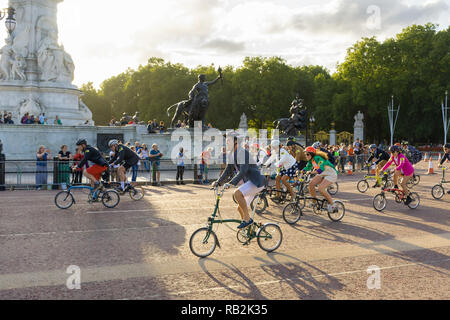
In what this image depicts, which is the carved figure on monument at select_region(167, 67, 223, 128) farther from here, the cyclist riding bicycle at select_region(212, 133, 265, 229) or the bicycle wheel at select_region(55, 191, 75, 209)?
the cyclist riding bicycle at select_region(212, 133, 265, 229)

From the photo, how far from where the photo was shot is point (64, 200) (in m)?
12.3

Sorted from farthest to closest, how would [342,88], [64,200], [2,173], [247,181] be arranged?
1. [342,88]
2. [2,173]
3. [64,200]
4. [247,181]

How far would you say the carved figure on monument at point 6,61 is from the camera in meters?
29.7

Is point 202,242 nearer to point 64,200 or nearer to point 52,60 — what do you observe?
point 64,200

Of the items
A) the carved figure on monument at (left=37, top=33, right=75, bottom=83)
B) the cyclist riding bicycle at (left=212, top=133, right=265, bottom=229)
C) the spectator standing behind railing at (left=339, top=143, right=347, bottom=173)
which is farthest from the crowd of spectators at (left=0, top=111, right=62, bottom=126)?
the cyclist riding bicycle at (left=212, top=133, right=265, bottom=229)

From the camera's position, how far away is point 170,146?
27953mm

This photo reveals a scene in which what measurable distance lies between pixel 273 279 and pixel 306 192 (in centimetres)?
596

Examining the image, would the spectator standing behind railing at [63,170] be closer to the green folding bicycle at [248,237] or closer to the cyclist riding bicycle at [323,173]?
the cyclist riding bicycle at [323,173]

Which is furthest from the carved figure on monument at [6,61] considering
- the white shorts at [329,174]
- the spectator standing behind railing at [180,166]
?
the white shorts at [329,174]

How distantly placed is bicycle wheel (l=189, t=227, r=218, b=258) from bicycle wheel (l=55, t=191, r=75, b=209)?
646cm

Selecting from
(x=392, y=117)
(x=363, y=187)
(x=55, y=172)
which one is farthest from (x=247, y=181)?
(x=392, y=117)

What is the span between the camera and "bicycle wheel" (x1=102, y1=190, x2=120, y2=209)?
12.6 metres

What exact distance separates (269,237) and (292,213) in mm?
2708

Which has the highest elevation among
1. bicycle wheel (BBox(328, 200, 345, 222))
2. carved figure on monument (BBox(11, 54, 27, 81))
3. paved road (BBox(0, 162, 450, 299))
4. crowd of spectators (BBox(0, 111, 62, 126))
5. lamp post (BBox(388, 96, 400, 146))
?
carved figure on monument (BBox(11, 54, 27, 81))
